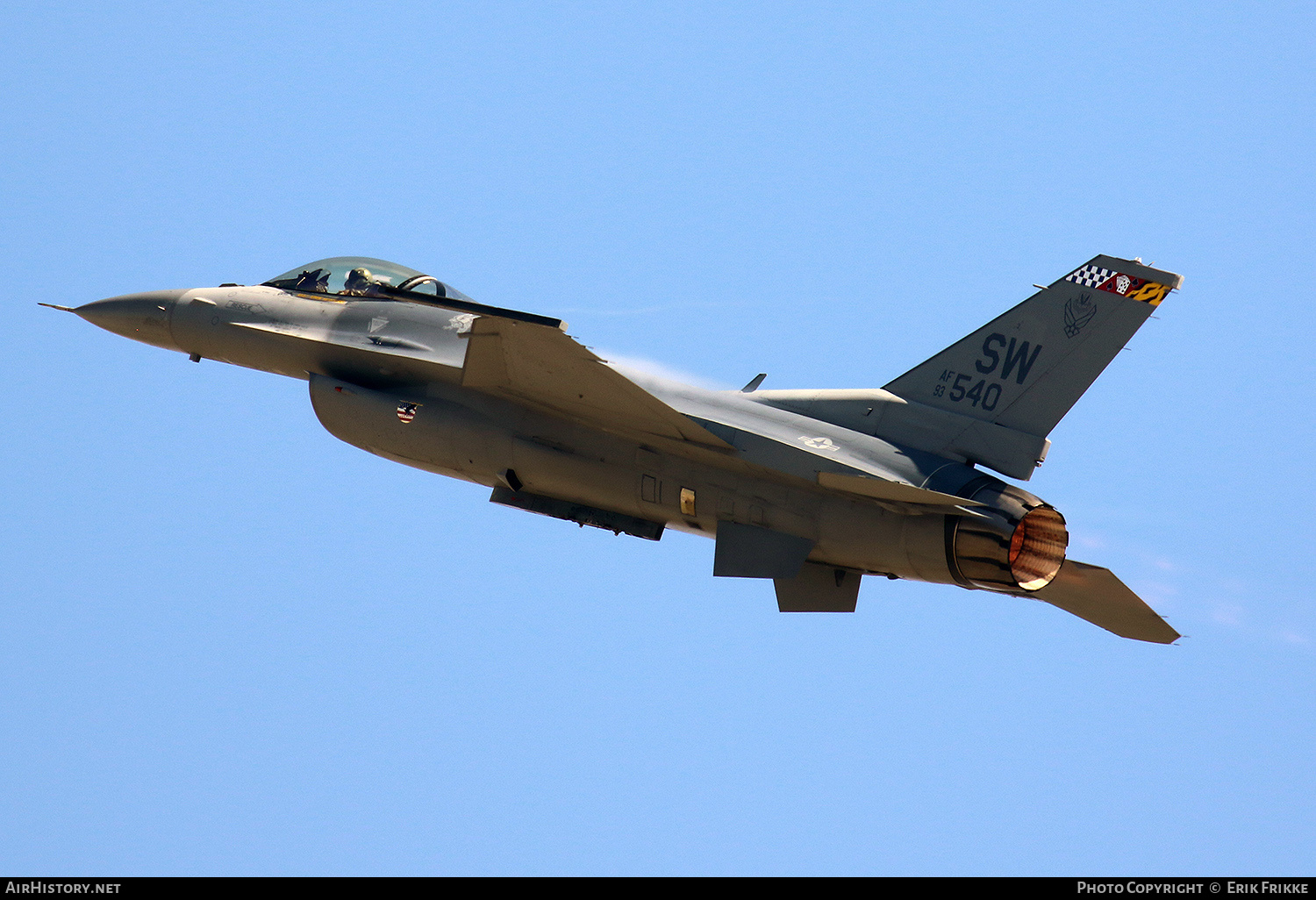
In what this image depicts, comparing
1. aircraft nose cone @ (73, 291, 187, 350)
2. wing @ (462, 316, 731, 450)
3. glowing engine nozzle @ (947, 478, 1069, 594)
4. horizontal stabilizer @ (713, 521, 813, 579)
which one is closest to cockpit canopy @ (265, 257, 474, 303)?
aircraft nose cone @ (73, 291, 187, 350)

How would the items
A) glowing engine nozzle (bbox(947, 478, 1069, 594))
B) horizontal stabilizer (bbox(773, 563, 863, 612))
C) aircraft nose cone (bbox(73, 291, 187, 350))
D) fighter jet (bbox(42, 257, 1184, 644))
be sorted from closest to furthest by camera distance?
1. glowing engine nozzle (bbox(947, 478, 1069, 594))
2. fighter jet (bbox(42, 257, 1184, 644))
3. horizontal stabilizer (bbox(773, 563, 863, 612))
4. aircraft nose cone (bbox(73, 291, 187, 350))

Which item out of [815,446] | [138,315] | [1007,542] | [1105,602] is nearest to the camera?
[1007,542]

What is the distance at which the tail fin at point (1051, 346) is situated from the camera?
588 inches

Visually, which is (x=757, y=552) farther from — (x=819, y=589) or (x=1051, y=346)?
(x=1051, y=346)

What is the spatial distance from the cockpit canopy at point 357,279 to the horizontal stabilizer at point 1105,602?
6.96 metres

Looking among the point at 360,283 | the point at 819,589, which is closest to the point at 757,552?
the point at 819,589

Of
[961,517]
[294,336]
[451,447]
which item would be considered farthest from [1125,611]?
[294,336]

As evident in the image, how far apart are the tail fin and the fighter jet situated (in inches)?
0.6

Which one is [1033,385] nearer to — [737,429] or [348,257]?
[737,429]

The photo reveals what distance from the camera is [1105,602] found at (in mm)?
15211

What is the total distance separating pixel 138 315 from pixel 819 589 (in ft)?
27.6

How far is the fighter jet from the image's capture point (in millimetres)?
14477

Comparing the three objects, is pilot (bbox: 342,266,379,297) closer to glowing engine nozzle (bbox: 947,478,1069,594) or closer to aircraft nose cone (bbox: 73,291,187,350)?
aircraft nose cone (bbox: 73,291,187,350)

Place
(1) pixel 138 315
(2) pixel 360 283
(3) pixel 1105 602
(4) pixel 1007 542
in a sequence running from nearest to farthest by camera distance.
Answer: (4) pixel 1007 542
(3) pixel 1105 602
(2) pixel 360 283
(1) pixel 138 315
